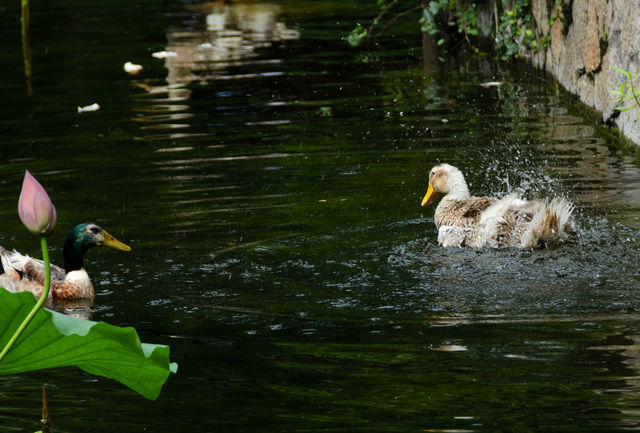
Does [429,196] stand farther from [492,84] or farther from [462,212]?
[492,84]

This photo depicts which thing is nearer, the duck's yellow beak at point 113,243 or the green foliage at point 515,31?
the duck's yellow beak at point 113,243

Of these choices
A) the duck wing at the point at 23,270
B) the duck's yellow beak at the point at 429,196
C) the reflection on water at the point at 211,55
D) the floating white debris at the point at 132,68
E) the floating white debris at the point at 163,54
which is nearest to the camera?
the duck wing at the point at 23,270

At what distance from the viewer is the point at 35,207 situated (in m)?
3.34

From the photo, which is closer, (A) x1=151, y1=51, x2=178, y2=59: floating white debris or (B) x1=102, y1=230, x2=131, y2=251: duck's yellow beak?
(B) x1=102, y1=230, x2=131, y2=251: duck's yellow beak

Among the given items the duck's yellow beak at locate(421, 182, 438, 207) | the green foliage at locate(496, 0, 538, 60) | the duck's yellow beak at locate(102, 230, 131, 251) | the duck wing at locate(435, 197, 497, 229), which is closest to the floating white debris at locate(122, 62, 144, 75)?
the green foliage at locate(496, 0, 538, 60)

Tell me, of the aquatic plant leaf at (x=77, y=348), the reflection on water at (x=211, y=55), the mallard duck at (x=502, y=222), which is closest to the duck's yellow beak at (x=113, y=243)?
the mallard duck at (x=502, y=222)

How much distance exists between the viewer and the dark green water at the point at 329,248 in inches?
196

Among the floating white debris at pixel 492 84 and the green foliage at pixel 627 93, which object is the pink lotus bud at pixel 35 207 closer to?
the green foliage at pixel 627 93

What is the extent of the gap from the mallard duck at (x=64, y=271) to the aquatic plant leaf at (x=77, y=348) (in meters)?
3.58

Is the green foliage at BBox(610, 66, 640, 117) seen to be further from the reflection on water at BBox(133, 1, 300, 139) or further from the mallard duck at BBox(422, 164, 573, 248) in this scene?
the reflection on water at BBox(133, 1, 300, 139)

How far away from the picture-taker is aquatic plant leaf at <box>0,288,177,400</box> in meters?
3.43

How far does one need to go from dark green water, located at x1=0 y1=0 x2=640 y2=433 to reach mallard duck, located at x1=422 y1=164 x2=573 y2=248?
14 centimetres

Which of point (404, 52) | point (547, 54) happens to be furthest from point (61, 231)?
point (404, 52)

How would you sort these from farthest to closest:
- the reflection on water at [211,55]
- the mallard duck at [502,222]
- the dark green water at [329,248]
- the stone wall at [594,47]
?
the reflection on water at [211,55] → the stone wall at [594,47] → the mallard duck at [502,222] → the dark green water at [329,248]
